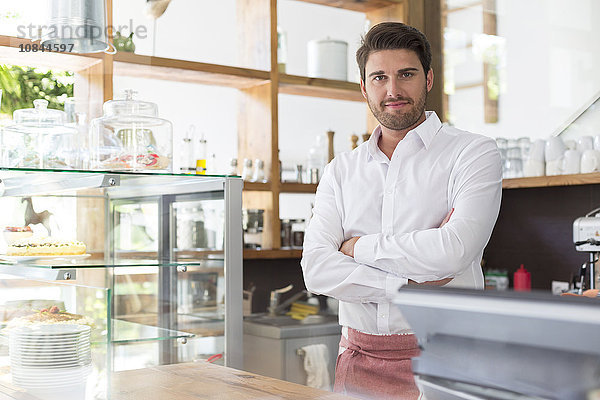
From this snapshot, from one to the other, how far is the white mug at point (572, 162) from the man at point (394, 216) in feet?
4.58

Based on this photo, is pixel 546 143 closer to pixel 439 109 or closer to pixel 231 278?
pixel 439 109

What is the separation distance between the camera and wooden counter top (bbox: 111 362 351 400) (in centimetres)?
166

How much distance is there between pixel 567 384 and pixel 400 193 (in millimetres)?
1405

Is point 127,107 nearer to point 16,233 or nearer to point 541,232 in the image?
point 16,233

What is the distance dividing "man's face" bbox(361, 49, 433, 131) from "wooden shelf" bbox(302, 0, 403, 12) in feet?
5.69

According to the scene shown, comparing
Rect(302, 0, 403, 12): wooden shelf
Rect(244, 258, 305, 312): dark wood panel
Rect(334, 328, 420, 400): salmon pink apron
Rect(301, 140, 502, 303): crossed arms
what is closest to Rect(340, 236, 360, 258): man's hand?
Rect(301, 140, 502, 303): crossed arms

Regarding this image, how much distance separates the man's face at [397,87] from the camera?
2.17m

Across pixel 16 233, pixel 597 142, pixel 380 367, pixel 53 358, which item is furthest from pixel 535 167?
pixel 53 358

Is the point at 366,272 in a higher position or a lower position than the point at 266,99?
lower

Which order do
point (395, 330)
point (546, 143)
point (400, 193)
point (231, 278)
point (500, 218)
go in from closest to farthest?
point (395, 330)
point (400, 193)
point (231, 278)
point (546, 143)
point (500, 218)

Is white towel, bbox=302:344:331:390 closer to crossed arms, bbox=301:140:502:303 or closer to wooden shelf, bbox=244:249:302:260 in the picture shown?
wooden shelf, bbox=244:249:302:260

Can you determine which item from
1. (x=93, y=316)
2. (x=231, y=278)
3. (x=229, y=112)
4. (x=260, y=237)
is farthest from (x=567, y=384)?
(x=229, y=112)

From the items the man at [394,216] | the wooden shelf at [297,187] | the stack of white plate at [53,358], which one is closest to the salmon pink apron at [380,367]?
the man at [394,216]

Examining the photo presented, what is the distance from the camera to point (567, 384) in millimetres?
758
